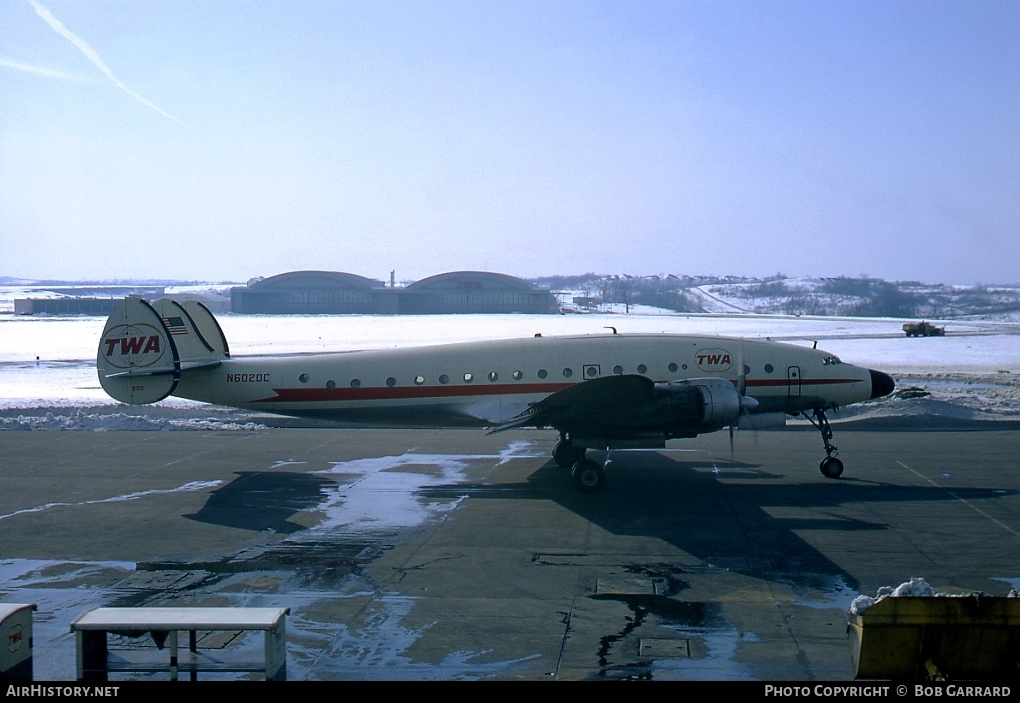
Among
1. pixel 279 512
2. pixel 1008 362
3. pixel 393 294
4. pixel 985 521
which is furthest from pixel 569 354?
pixel 393 294

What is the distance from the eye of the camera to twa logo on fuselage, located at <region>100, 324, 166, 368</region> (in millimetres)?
22688

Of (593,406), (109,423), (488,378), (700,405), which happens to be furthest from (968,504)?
(109,423)

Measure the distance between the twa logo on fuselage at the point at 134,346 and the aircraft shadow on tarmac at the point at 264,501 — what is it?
3872mm

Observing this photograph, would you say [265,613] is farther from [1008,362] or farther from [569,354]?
[1008,362]

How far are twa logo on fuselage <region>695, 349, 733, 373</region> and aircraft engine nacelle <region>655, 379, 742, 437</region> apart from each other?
2.53 metres

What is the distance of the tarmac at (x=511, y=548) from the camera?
35.5 ft

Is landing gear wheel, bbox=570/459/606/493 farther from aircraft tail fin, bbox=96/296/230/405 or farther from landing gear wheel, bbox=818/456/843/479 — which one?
aircraft tail fin, bbox=96/296/230/405

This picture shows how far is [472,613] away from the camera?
1218 cm

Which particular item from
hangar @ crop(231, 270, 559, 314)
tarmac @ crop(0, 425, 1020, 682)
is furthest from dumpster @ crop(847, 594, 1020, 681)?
hangar @ crop(231, 270, 559, 314)

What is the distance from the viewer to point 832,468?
21.9 meters

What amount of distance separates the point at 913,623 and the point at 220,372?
749 inches

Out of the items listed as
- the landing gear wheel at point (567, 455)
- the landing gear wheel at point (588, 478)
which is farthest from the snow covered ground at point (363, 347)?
the landing gear wheel at point (588, 478)

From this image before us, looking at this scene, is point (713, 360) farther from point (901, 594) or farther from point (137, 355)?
point (137, 355)

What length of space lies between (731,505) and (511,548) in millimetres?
5838
